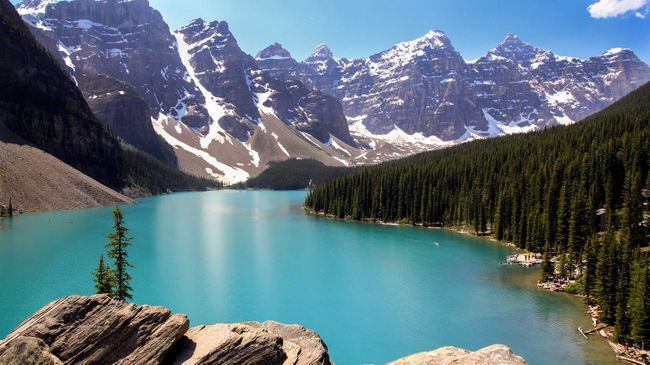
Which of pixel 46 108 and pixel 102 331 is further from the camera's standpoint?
pixel 46 108

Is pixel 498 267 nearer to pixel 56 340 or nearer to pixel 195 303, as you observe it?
pixel 195 303

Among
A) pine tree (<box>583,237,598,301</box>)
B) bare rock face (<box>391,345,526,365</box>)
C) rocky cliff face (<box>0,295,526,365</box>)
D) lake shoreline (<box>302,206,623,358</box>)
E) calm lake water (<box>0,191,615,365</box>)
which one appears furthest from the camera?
pine tree (<box>583,237,598,301</box>)

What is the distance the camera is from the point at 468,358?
1066 cm

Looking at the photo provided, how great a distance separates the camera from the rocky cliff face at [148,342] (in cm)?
1096

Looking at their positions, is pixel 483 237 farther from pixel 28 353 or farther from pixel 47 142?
pixel 47 142

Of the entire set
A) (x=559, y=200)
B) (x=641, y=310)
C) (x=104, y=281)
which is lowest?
(x=641, y=310)

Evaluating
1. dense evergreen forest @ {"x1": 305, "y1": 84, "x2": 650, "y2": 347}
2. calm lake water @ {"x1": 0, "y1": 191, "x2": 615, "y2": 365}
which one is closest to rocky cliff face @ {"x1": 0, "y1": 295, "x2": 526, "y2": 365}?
calm lake water @ {"x1": 0, "y1": 191, "x2": 615, "y2": 365}

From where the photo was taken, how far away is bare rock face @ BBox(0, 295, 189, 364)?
36.4ft

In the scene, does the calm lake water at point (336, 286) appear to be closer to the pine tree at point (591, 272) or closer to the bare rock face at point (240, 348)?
the pine tree at point (591, 272)

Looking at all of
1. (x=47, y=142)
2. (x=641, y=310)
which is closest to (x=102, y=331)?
(x=641, y=310)

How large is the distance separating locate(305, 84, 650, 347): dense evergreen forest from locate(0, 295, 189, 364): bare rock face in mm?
32624

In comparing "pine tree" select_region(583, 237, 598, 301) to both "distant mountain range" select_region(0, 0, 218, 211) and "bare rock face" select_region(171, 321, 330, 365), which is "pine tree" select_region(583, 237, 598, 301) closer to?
"bare rock face" select_region(171, 321, 330, 365)

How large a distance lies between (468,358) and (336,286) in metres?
39.5

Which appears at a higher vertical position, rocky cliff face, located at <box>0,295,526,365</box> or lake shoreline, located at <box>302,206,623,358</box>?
rocky cliff face, located at <box>0,295,526,365</box>
